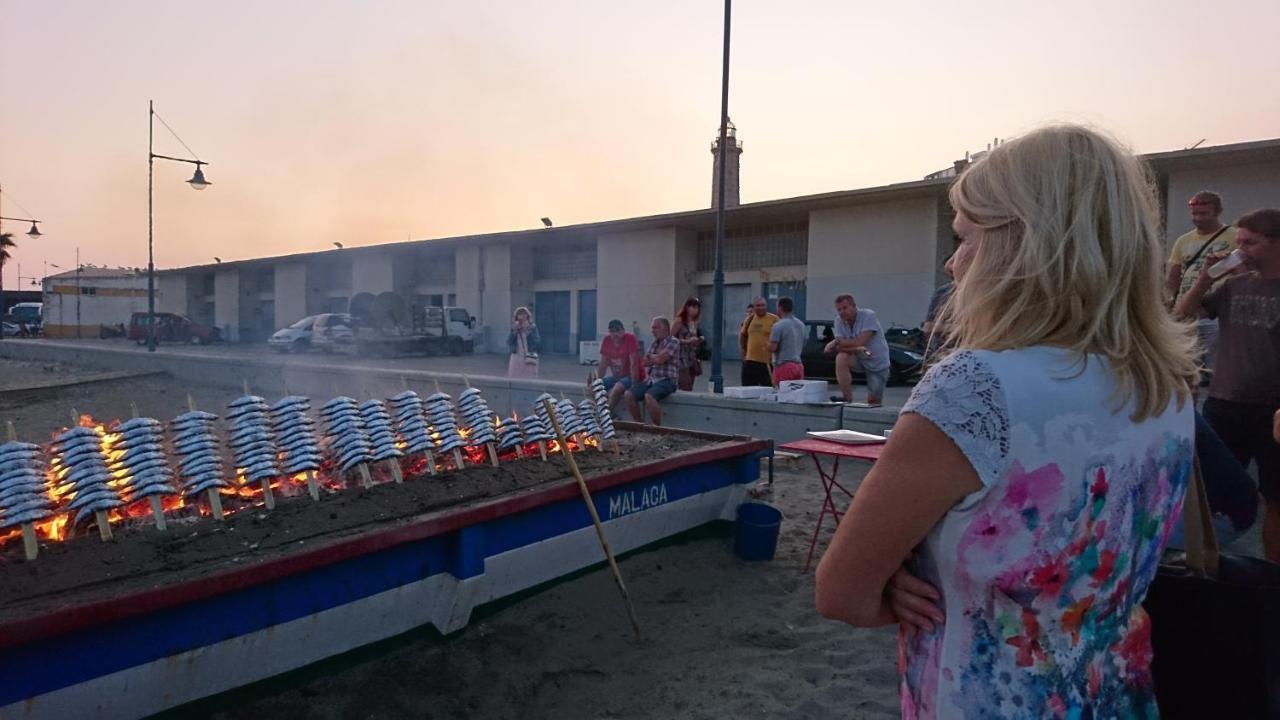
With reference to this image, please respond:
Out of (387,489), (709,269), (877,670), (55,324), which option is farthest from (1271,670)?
(55,324)

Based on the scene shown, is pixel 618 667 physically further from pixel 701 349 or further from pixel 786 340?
pixel 701 349

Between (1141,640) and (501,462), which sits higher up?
(1141,640)

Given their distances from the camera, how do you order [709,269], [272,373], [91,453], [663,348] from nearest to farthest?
[91,453]
[663,348]
[272,373]
[709,269]

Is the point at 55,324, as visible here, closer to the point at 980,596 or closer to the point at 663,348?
the point at 663,348

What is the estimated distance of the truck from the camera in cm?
2720

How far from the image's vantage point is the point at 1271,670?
1428 mm

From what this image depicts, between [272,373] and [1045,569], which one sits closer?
[1045,569]

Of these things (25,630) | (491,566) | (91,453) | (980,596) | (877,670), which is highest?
(980,596)

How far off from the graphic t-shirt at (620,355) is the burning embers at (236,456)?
4.57m

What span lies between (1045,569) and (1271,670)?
0.65m

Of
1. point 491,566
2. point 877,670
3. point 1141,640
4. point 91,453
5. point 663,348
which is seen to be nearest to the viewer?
point 1141,640

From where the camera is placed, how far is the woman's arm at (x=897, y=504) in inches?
45.2

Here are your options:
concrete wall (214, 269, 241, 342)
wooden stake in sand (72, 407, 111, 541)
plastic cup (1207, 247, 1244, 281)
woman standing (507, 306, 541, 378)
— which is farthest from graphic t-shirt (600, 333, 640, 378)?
concrete wall (214, 269, 241, 342)

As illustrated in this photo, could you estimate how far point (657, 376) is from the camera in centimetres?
992
